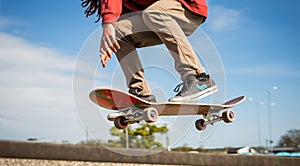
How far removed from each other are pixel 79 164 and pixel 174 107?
113 centimetres

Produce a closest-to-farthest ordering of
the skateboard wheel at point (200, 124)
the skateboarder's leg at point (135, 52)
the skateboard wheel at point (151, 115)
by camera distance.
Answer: the skateboard wheel at point (151, 115)
the skateboarder's leg at point (135, 52)
the skateboard wheel at point (200, 124)

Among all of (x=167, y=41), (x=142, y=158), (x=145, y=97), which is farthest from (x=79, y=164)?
(x=167, y=41)

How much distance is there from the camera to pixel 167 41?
3.47m

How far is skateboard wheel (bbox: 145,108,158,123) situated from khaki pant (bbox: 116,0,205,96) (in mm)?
406

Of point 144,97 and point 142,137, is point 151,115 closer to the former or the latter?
point 144,97

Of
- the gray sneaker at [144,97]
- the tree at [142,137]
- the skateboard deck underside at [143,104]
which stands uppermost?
the gray sneaker at [144,97]

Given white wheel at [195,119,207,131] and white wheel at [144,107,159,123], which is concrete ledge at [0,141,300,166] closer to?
white wheel at [195,119,207,131]

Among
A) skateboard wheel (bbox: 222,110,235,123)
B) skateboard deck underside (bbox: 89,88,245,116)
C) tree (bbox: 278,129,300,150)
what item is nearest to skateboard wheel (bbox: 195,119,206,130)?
skateboard deck underside (bbox: 89,88,245,116)

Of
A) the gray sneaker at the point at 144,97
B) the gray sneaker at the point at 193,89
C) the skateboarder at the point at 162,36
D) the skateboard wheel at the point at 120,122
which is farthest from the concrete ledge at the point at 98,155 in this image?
the gray sneaker at the point at 193,89

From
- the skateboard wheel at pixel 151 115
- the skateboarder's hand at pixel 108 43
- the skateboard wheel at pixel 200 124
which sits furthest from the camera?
the skateboard wheel at pixel 200 124

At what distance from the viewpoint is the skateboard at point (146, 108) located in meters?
3.40

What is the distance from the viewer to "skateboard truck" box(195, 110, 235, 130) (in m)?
3.77

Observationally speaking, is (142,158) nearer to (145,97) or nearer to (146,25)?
(145,97)

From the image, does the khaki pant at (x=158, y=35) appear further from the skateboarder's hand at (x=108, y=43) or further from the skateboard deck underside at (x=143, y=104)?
the skateboarder's hand at (x=108, y=43)
